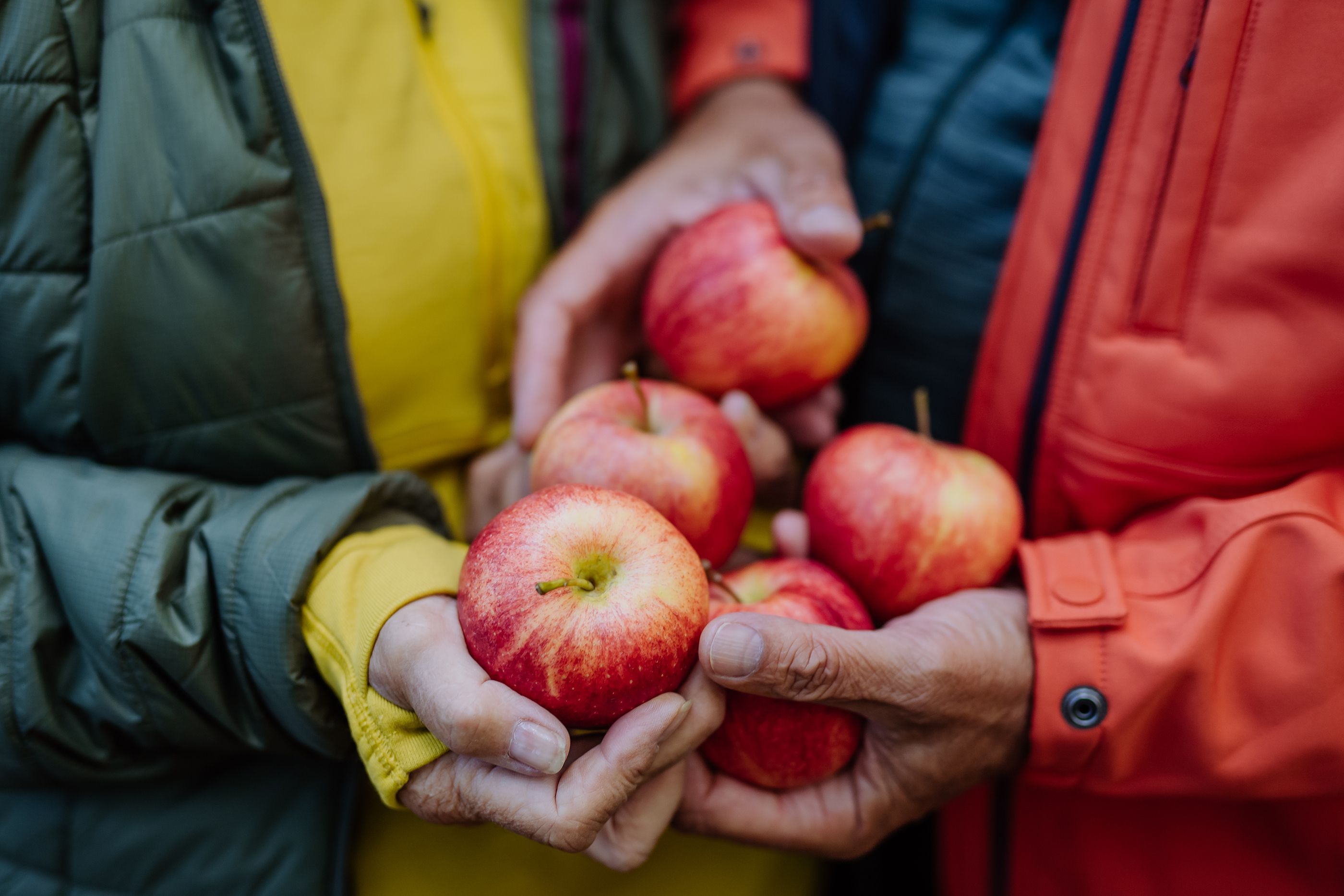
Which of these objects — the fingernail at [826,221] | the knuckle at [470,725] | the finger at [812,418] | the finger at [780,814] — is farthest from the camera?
the finger at [812,418]

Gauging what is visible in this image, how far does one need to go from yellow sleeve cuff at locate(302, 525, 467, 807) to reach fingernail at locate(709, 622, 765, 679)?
0.83ft

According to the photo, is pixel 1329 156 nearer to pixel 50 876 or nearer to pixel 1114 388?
pixel 1114 388

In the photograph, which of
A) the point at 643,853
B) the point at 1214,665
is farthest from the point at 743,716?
the point at 1214,665

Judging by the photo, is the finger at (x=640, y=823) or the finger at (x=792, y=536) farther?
the finger at (x=792, y=536)

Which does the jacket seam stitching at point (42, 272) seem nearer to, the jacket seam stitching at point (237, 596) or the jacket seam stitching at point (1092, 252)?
the jacket seam stitching at point (237, 596)

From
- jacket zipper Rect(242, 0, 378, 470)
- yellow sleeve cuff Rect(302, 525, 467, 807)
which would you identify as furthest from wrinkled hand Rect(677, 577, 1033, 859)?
jacket zipper Rect(242, 0, 378, 470)

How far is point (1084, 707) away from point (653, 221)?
82cm

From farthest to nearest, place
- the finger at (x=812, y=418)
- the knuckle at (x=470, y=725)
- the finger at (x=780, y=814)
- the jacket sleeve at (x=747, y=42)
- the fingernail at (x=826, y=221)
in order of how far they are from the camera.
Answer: the jacket sleeve at (x=747, y=42)
the finger at (x=812, y=418)
the fingernail at (x=826, y=221)
the finger at (x=780, y=814)
the knuckle at (x=470, y=725)

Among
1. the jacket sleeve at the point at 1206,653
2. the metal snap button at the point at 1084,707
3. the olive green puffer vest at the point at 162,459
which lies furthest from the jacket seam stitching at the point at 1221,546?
the olive green puffer vest at the point at 162,459

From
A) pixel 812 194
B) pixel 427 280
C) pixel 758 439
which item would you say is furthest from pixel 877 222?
pixel 427 280

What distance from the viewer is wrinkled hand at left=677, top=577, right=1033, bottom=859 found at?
2.47 feet

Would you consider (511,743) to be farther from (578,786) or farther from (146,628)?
(146,628)

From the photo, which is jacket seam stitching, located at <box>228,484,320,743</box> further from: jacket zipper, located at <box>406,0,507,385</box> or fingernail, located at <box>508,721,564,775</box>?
jacket zipper, located at <box>406,0,507,385</box>

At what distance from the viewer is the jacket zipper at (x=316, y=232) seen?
0.85m
